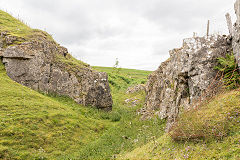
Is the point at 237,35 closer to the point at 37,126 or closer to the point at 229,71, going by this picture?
the point at 229,71

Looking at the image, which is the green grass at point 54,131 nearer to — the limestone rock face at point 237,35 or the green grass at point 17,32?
the green grass at point 17,32

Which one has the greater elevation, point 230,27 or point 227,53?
point 230,27

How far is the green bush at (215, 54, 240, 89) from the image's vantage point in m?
8.98

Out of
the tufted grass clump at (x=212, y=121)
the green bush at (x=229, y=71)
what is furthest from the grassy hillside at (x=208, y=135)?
the green bush at (x=229, y=71)

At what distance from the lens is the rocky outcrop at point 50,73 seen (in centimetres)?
1966

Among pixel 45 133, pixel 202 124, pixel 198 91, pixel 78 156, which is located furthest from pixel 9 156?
pixel 198 91

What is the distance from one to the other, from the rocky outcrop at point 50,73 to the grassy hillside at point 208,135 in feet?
45.8

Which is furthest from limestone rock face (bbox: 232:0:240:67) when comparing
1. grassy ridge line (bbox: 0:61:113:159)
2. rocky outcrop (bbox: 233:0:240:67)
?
grassy ridge line (bbox: 0:61:113:159)

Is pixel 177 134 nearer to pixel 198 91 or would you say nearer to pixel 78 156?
pixel 198 91

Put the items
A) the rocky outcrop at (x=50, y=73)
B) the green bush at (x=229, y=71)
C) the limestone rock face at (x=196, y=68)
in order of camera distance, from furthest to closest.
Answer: the rocky outcrop at (x=50, y=73) < the limestone rock face at (x=196, y=68) < the green bush at (x=229, y=71)

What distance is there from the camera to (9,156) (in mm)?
9758

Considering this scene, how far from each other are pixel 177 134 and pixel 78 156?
7412mm

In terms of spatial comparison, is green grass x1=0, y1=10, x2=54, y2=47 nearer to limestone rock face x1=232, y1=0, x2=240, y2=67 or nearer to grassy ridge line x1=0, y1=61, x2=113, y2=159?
grassy ridge line x1=0, y1=61, x2=113, y2=159

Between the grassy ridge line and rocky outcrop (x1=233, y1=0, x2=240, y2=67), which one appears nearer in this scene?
rocky outcrop (x1=233, y1=0, x2=240, y2=67)
